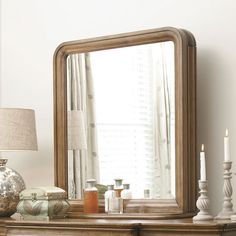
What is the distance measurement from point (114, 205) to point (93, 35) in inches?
37.1

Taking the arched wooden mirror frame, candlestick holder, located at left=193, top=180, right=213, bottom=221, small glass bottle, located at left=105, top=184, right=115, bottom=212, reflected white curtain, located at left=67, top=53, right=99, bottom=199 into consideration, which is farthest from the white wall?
small glass bottle, located at left=105, top=184, right=115, bottom=212

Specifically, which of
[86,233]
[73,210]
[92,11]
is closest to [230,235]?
[86,233]

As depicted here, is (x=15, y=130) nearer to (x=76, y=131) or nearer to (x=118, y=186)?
(x=76, y=131)

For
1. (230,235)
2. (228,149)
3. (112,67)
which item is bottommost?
(230,235)

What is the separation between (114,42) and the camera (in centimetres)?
348

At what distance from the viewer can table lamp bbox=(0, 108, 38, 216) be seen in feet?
11.5

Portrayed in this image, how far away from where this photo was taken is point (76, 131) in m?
3.63

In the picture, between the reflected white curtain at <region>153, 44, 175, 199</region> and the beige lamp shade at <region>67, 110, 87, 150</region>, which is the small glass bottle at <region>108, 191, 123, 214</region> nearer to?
the reflected white curtain at <region>153, 44, 175, 199</region>

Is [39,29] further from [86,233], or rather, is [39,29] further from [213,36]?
[86,233]

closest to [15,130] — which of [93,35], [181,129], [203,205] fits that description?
[93,35]

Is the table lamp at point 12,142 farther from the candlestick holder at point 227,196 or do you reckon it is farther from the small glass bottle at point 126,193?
the candlestick holder at point 227,196

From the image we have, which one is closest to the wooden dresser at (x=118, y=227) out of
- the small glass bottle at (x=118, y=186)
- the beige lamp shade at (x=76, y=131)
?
the small glass bottle at (x=118, y=186)

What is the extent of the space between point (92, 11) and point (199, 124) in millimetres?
881

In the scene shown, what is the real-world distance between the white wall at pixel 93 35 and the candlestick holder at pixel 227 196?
0.26 m
